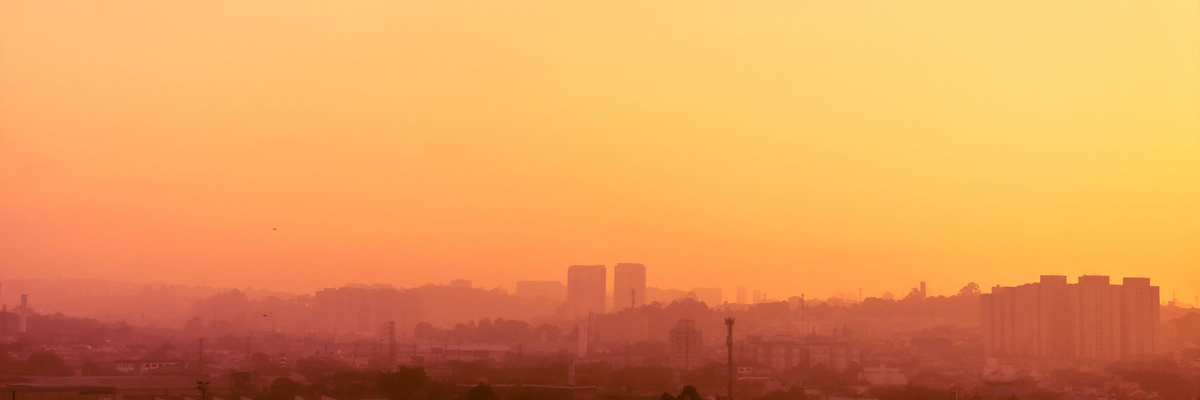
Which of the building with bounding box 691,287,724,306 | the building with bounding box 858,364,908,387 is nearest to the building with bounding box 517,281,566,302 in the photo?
the building with bounding box 691,287,724,306

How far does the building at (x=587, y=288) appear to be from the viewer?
64.4 m

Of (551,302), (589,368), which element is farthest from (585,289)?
(589,368)

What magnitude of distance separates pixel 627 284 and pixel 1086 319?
24218 millimetres

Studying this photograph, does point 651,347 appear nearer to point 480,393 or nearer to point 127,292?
point 480,393

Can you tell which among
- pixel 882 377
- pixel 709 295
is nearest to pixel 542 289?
pixel 709 295

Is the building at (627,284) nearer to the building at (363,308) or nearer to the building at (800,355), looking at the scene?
the building at (363,308)

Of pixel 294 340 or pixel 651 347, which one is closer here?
pixel 651 347

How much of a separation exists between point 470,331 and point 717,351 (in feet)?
48.5

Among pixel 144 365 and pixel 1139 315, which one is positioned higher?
pixel 1139 315

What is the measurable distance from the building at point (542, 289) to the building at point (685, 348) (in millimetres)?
37160

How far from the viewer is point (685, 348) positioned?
35.5 meters

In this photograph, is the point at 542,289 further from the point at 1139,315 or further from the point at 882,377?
the point at 882,377

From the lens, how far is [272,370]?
95.9 feet

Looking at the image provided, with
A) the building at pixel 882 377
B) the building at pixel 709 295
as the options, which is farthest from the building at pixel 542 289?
the building at pixel 882 377
